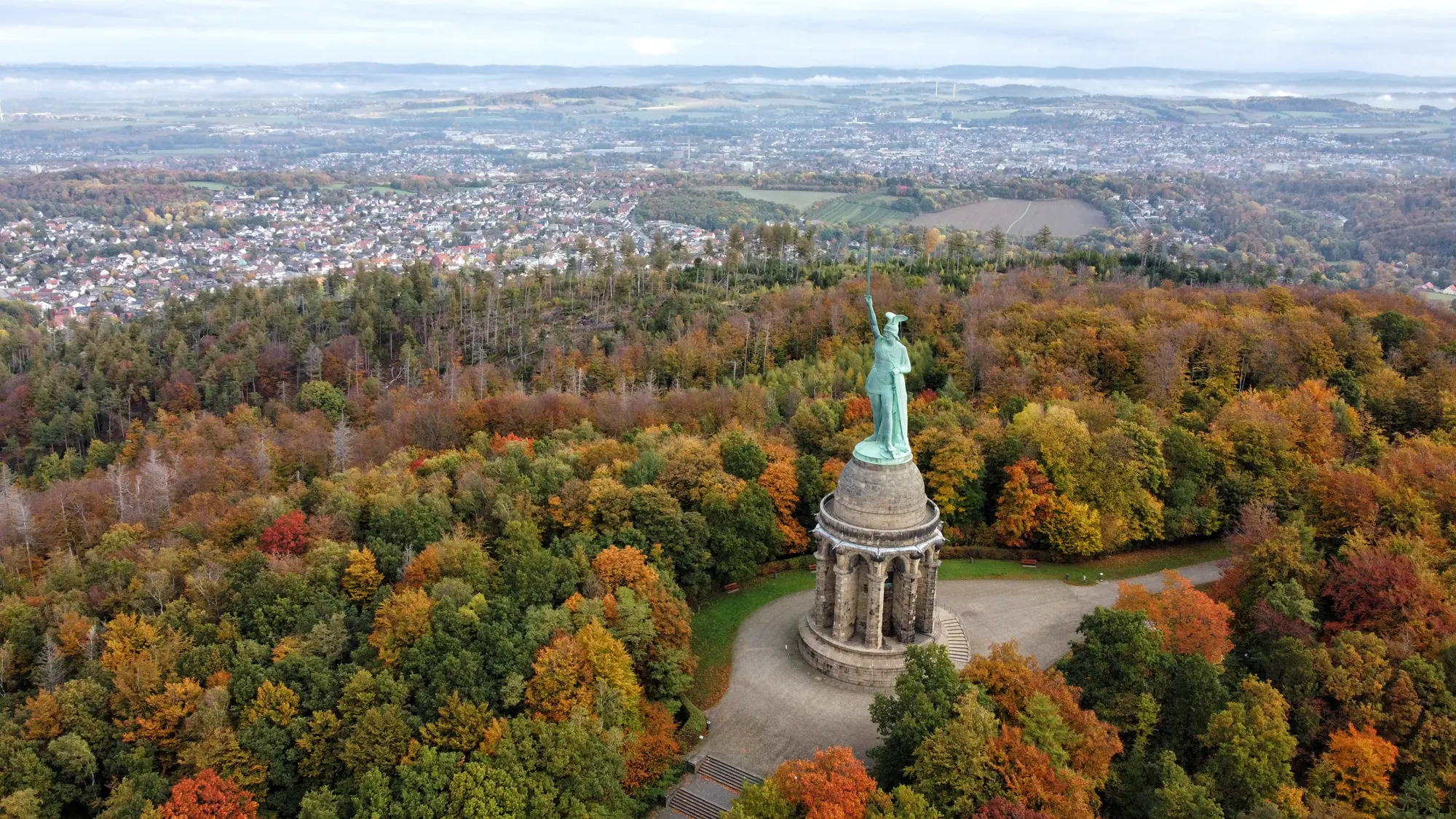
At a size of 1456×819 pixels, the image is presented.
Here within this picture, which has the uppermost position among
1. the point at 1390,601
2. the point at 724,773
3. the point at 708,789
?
the point at 1390,601

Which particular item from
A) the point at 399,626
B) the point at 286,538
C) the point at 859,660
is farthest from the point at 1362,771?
the point at 286,538

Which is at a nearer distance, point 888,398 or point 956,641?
point 888,398

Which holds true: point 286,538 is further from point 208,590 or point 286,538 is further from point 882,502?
point 882,502

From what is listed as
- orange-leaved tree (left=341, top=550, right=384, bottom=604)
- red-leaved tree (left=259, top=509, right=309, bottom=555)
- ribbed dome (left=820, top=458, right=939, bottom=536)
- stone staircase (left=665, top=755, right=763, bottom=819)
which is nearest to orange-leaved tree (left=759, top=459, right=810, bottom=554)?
ribbed dome (left=820, top=458, right=939, bottom=536)

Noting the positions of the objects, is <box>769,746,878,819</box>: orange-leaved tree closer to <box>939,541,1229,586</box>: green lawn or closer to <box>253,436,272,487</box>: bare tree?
<box>939,541,1229,586</box>: green lawn

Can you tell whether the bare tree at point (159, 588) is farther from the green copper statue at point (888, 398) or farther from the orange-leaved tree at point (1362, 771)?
the orange-leaved tree at point (1362, 771)

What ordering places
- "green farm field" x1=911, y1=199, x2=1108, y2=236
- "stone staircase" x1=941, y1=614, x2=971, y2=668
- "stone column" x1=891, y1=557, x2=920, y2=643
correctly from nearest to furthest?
"stone column" x1=891, y1=557, x2=920, y2=643, "stone staircase" x1=941, y1=614, x2=971, y2=668, "green farm field" x1=911, y1=199, x2=1108, y2=236
